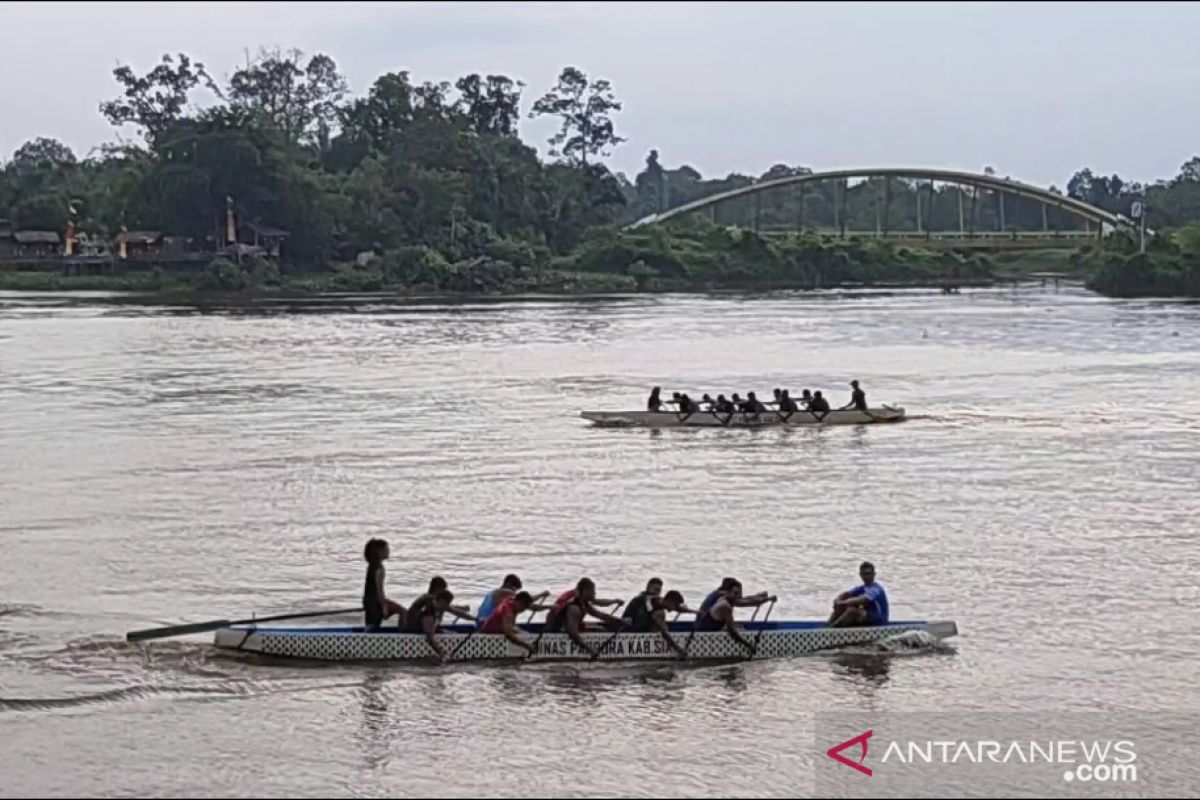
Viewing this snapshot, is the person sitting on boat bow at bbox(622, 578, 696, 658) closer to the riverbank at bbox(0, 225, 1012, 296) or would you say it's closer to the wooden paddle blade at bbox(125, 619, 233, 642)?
the wooden paddle blade at bbox(125, 619, 233, 642)

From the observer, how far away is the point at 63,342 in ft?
219

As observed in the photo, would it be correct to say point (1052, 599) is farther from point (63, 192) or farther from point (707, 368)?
point (63, 192)

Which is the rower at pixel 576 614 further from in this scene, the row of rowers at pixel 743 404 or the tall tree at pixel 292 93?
the tall tree at pixel 292 93

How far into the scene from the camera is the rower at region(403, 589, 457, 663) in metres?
18.5

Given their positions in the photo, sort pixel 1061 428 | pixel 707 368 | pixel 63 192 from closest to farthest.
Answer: pixel 1061 428
pixel 707 368
pixel 63 192

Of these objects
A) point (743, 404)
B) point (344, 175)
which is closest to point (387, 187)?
point (344, 175)

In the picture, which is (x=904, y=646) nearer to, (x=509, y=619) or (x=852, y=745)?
(x=852, y=745)

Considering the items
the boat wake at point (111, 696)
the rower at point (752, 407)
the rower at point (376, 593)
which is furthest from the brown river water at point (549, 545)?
the rower at point (752, 407)

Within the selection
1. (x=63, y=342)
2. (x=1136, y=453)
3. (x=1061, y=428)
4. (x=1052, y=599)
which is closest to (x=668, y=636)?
(x=1052, y=599)

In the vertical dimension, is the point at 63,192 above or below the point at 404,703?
above

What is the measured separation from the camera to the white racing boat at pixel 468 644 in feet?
60.9

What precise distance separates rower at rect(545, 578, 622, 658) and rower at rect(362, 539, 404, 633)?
170cm

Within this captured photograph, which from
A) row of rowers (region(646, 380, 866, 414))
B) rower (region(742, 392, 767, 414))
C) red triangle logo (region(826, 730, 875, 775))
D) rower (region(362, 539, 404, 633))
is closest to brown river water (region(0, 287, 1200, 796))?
red triangle logo (region(826, 730, 875, 775))

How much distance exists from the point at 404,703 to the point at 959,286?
11762 cm
